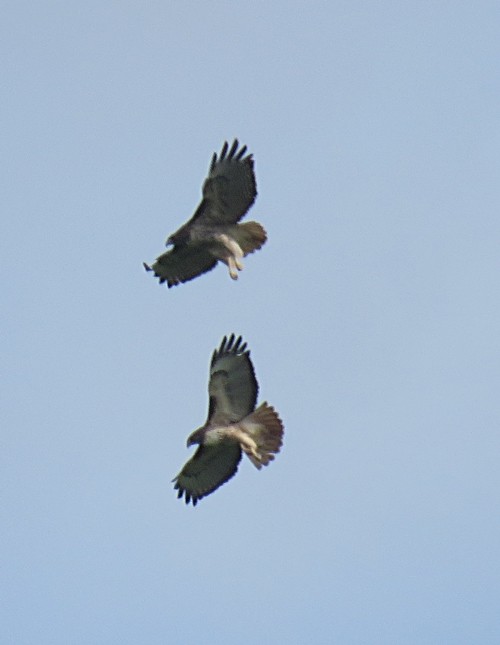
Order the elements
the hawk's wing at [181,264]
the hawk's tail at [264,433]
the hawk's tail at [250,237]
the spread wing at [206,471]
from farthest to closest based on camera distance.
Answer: the hawk's wing at [181,264], the hawk's tail at [250,237], the spread wing at [206,471], the hawk's tail at [264,433]

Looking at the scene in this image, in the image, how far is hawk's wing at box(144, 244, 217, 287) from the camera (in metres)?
16.8

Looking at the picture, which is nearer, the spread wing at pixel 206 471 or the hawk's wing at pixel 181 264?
the spread wing at pixel 206 471

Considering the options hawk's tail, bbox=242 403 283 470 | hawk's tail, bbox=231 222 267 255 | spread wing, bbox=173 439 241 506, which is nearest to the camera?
hawk's tail, bbox=242 403 283 470

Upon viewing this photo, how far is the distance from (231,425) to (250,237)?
201 cm

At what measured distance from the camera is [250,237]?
16.3 m

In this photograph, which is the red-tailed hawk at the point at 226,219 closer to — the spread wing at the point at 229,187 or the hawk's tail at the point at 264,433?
the spread wing at the point at 229,187

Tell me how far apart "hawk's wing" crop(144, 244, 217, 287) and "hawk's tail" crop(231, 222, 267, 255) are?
21.5 inches

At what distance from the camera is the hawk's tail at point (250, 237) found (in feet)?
53.3

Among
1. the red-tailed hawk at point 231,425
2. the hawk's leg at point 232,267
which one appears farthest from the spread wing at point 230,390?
the hawk's leg at point 232,267

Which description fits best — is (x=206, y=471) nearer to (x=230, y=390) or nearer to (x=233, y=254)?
(x=230, y=390)

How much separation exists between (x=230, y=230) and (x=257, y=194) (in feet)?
1.51

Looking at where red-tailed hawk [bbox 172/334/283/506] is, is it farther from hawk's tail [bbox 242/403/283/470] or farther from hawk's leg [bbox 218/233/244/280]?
hawk's leg [bbox 218/233/244/280]

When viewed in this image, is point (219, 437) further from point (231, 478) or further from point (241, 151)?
point (241, 151)

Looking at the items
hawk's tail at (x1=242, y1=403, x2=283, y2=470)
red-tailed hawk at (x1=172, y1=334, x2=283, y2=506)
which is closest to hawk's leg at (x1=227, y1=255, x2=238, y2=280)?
red-tailed hawk at (x1=172, y1=334, x2=283, y2=506)
